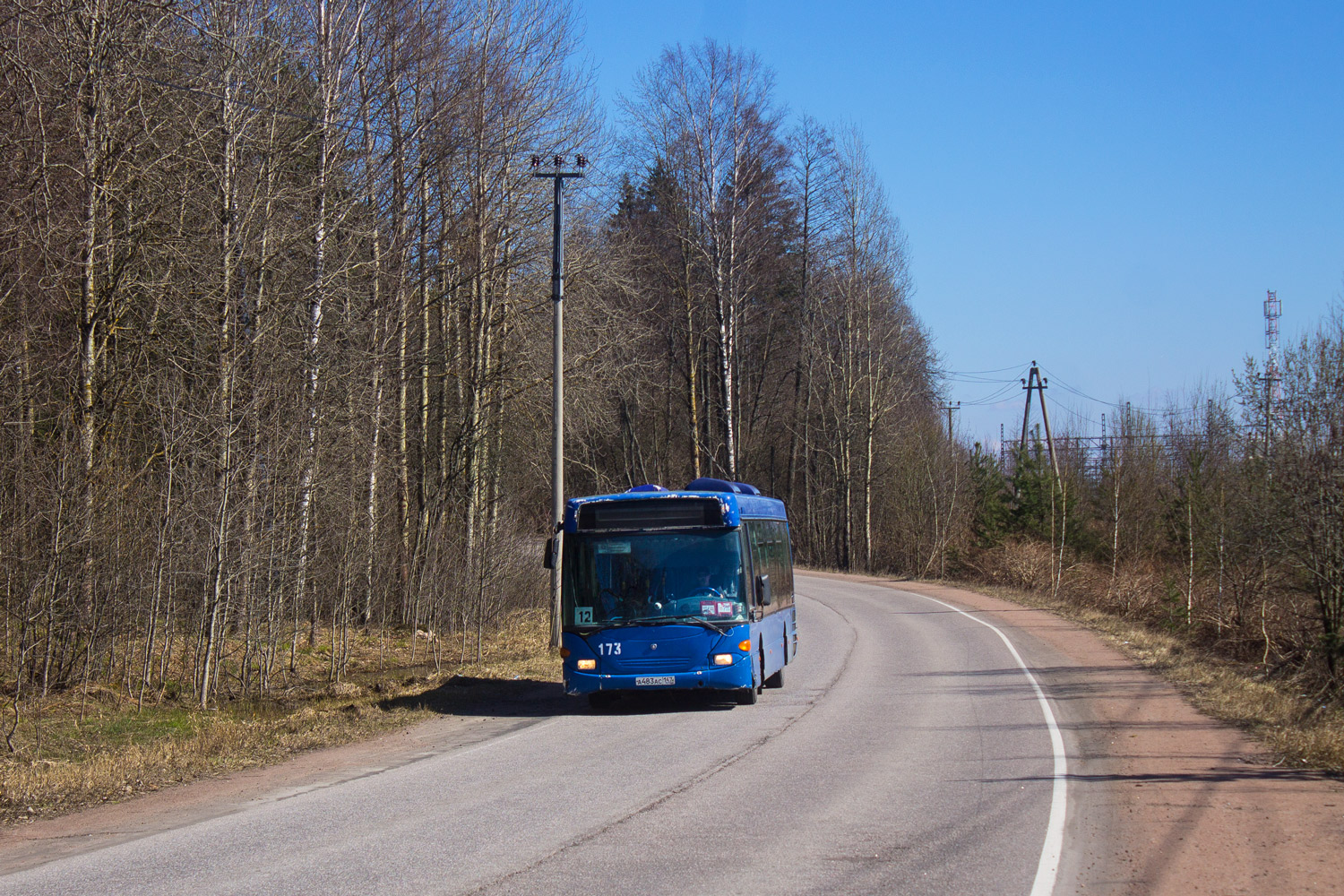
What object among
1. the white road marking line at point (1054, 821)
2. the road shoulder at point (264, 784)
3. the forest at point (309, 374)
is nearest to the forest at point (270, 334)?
the forest at point (309, 374)

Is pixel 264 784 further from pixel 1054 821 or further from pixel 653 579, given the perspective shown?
pixel 1054 821

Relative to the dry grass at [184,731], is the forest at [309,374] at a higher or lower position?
higher

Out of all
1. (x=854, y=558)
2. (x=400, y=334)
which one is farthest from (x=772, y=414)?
(x=400, y=334)

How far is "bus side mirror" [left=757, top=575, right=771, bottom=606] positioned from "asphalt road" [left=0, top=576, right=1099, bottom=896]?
56.1 inches

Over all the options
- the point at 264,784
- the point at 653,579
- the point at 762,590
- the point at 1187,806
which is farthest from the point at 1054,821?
the point at 653,579

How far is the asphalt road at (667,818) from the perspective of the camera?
6.21 meters

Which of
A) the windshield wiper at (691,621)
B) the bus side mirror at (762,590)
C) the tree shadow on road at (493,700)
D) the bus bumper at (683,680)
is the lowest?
the tree shadow on road at (493,700)

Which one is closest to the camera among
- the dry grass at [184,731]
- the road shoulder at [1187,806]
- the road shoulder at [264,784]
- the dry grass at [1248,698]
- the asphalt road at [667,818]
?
the asphalt road at [667,818]

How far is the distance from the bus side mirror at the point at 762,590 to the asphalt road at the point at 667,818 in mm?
1425

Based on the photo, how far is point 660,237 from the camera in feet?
137

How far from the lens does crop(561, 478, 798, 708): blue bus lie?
530 inches

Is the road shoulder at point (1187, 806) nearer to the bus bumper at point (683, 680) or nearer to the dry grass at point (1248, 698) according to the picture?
the dry grass at point (1248, 698)

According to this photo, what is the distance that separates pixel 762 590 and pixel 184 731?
7.16 m

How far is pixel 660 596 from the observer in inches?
539
